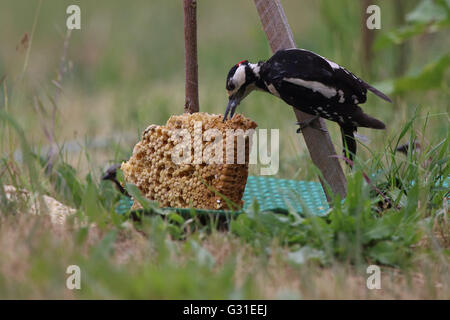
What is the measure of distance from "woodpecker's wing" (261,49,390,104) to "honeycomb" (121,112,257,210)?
0.28m

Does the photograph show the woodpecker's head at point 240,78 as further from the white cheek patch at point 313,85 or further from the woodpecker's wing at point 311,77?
the white cheek patch at point 313,85

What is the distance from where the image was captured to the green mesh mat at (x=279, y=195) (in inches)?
113

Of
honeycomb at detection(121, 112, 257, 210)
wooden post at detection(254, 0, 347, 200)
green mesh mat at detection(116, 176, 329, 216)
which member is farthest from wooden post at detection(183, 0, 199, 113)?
green mesh mat at detection(116, 176, 329, 216)

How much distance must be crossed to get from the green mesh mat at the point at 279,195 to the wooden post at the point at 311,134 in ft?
0.49

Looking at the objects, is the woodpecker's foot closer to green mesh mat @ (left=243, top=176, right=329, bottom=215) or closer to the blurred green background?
green mesh mat @ (left=243, top=176, right=329, bottom=215)

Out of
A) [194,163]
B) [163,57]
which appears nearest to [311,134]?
[194,163]

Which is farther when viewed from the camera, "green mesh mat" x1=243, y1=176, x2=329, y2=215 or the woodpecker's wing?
"green mesh mat" x1=243, y1=176, x2=329, y2=215

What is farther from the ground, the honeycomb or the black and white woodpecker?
the black and white woodpecker

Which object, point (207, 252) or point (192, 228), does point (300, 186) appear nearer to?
point (192, 228)

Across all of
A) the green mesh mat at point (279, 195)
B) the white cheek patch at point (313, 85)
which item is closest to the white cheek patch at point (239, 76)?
the white cheek patch at point (313, 85)

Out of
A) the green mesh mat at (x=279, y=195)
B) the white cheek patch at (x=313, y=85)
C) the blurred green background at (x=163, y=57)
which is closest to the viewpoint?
the white cheek patch at (x=313, y=85)

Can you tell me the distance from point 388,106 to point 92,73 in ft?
14.1

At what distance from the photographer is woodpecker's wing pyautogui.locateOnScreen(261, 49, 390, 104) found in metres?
2.61
